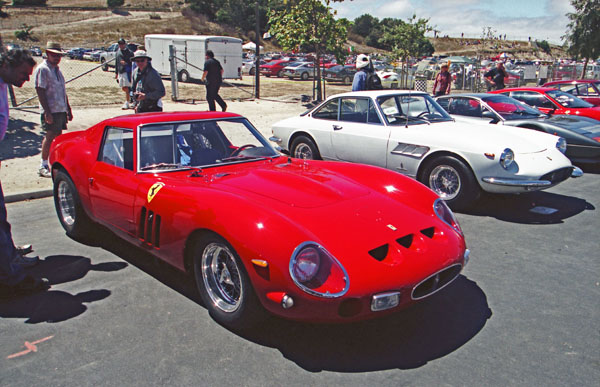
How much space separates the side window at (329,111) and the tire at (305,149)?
1.43 feet


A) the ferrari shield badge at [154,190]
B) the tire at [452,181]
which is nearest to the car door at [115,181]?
the ferrari shield badge at [154,190]

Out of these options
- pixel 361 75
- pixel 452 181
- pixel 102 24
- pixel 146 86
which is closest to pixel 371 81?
pixel 361 75

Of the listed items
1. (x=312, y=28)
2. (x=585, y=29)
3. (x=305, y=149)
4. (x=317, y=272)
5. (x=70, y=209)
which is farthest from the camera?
(x=585, y=29)

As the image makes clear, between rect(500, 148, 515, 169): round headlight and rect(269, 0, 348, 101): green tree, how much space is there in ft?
42.3

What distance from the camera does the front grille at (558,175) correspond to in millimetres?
5715

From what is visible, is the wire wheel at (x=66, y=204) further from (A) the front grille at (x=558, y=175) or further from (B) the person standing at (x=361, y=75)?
(B) the person standing at (x=361, y=75)

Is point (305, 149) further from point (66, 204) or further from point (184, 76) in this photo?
point (184, 76)

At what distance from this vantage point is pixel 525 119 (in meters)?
8.54

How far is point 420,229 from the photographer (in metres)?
3.09

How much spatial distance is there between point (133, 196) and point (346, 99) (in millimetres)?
4352

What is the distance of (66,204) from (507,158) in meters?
5.03

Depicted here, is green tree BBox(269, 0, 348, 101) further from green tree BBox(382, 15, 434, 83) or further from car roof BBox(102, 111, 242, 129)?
car roof BBox(102, 111, 242, 129)

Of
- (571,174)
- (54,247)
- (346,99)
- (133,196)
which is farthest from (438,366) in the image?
(346,99)

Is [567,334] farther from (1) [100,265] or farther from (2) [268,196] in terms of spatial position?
(1) [100,265]
